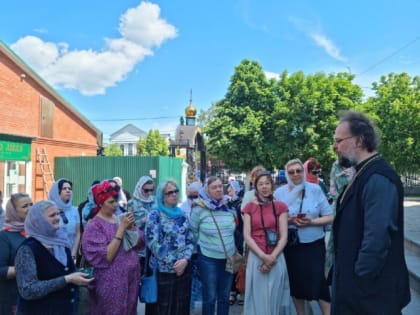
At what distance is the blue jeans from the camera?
3.87 m

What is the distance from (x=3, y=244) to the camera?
3045 millimetres

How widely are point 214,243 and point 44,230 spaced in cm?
180

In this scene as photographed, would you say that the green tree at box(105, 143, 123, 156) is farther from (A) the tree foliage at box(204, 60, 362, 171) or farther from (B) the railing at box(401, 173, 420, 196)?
(B) the railing at box(401, 173, 420, 196)

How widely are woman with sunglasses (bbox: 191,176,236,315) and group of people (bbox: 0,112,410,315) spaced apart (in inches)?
0.4

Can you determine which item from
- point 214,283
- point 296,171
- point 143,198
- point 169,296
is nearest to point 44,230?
point 169,296

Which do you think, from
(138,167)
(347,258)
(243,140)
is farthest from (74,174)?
(347,258)

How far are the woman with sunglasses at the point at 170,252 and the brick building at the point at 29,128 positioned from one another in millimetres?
14219

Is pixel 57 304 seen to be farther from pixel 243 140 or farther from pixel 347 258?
pixel 243 140

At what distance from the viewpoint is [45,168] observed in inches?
733

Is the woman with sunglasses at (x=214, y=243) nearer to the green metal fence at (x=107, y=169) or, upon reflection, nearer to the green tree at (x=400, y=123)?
the green metal fence at (x=107, y=169)

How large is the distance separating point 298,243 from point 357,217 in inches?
64.4

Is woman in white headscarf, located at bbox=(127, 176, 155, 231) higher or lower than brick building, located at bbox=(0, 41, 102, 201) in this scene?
lower

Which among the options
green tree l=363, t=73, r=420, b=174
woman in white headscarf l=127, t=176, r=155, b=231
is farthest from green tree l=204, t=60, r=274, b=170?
woman in white headscarf l=127, t=176, r=155, b=231

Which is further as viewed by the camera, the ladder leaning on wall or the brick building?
the ladder leaning on wall
